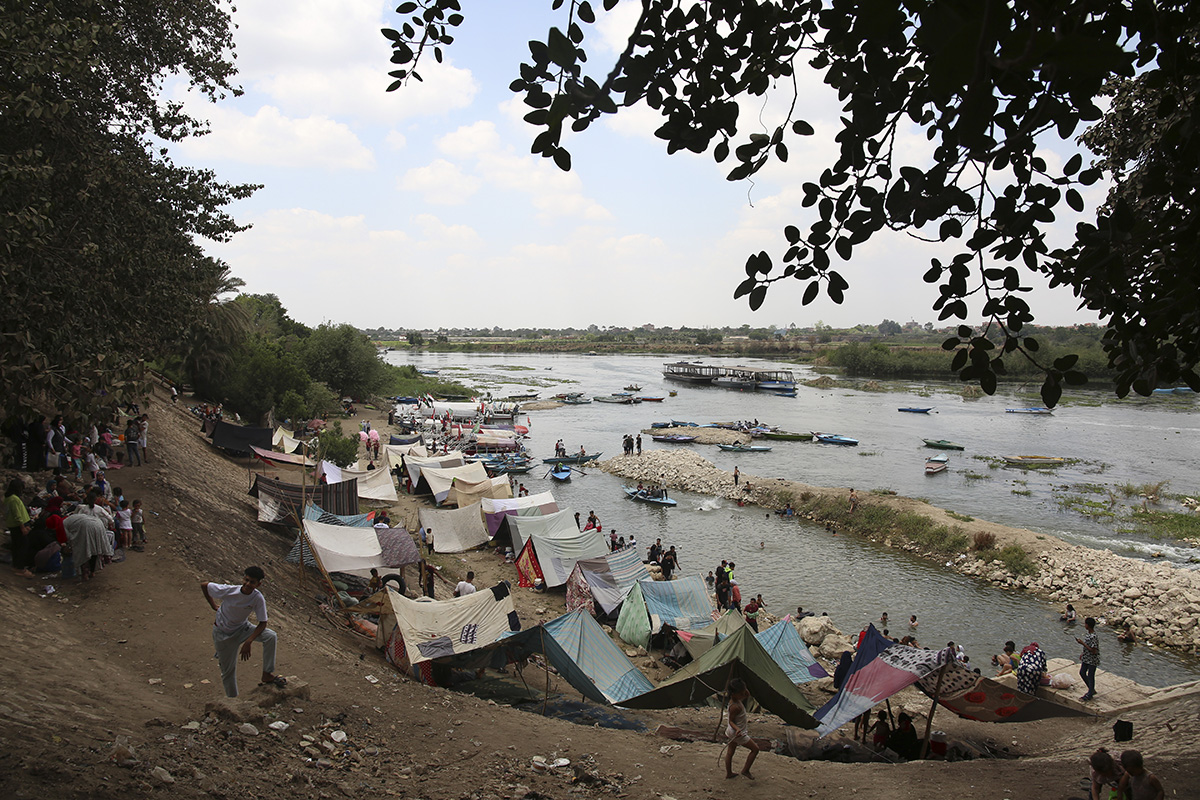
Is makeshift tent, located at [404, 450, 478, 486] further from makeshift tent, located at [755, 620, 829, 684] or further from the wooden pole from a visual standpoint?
the wooden pole

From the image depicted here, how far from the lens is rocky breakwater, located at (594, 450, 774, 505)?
2964cm

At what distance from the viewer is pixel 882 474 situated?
34500 mm

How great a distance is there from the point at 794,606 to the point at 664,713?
9144 millimetres

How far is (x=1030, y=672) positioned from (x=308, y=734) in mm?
10866

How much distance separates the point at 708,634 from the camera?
39.8ft

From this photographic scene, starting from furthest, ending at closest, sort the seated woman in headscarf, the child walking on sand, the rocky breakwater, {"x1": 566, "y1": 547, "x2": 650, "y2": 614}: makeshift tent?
1. the rocky breakwater
2. {"x1": 566, "y1": 547, "x2": 650, "y2": 614}: makeshift tent
3. the seated woman in headscarf
4. the child walking on sand

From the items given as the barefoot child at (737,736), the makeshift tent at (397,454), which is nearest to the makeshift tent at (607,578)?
the barefoot child at (737,736)

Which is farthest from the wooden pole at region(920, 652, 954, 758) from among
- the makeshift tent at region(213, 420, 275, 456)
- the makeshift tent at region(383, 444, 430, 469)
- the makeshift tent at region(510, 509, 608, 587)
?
the makeshift tent at region(383, 444, 430, 469)

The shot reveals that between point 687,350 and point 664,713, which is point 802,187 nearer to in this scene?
point 664,713

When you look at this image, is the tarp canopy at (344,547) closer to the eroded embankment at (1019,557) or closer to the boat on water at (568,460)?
the eroded embankment at (1019,557)

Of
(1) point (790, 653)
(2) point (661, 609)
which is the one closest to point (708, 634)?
(1) point (790, 653)

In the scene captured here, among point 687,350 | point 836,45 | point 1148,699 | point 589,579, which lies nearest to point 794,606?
point 589,579

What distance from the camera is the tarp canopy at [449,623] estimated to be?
29.8 ft

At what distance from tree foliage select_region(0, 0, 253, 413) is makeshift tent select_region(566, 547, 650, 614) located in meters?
9.42
